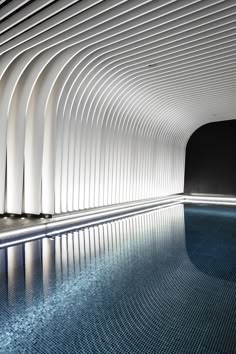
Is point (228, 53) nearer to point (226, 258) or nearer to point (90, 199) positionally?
point (226, 258)

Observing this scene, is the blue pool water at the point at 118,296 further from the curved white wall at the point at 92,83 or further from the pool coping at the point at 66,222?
the curved white wall at the point at 92,83

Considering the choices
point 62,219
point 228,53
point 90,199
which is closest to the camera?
point 228,53

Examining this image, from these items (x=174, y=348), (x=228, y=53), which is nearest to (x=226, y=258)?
(x=174, y=348)

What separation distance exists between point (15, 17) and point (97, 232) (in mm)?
4794

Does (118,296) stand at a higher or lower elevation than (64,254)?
higher

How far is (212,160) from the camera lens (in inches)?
728

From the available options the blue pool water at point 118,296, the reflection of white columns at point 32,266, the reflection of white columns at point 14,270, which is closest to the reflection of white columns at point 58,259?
the blue pool water at point 118,296

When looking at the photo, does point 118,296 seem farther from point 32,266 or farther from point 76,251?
point 76,251

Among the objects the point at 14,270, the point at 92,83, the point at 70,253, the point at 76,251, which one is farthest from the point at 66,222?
the point at 92,83

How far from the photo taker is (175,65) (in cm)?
780

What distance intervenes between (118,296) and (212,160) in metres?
16.5

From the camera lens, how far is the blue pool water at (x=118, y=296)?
237 cm

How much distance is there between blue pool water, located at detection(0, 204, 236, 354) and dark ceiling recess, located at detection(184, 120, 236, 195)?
12609mm

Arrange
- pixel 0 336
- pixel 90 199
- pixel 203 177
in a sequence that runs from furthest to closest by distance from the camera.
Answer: pixel 203 177
pixel 90 199
pixel 0 336
